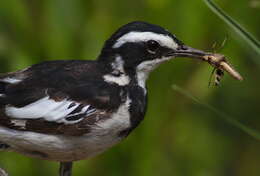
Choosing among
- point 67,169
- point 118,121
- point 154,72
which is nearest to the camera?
point 118,121

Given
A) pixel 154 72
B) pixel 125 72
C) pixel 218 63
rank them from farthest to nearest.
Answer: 1. pixel 154 72
2. pixel 125 72
3. pixel 218 63

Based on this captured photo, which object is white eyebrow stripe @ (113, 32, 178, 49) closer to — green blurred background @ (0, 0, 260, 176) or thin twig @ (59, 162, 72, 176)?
thin twig @ (59, 162, 72, 176)

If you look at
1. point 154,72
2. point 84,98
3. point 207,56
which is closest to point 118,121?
point 84,98

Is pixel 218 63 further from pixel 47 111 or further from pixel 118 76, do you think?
pixel 47 111

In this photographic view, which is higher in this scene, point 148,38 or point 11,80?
point 148,38

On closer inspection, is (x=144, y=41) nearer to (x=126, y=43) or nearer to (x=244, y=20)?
(x=126, y=43)

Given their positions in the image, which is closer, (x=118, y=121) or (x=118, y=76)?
(x=118, y=121)

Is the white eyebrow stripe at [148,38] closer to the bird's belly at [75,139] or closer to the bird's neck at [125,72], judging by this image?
the bird's neck at [125,72]

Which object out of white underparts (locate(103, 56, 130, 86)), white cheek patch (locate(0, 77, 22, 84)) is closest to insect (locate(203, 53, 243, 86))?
white underparts (locate(103, 56, 130, 86))
